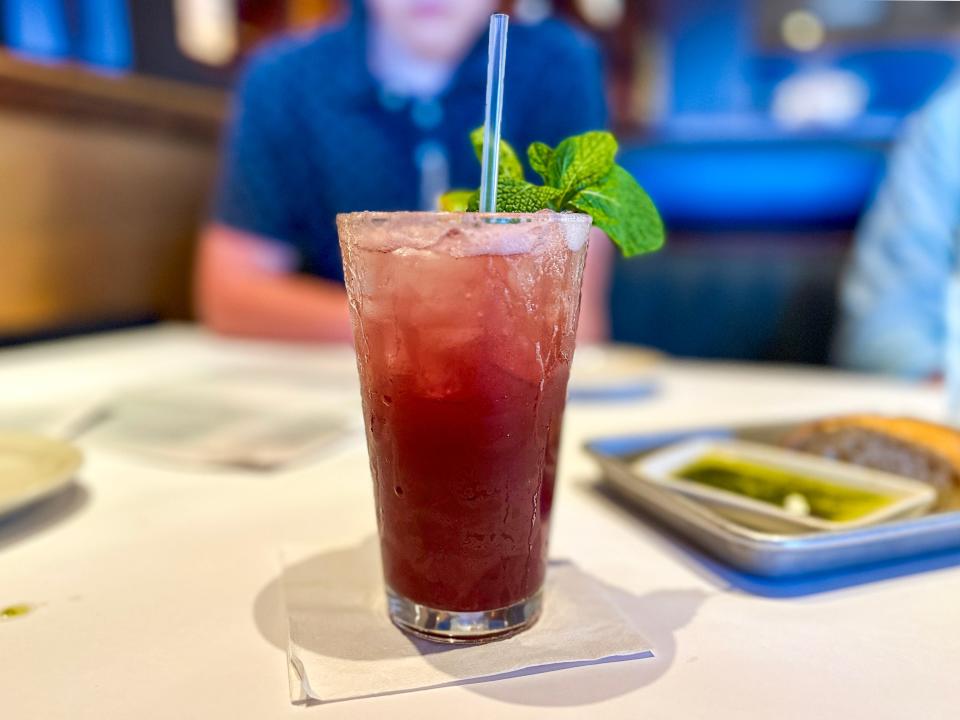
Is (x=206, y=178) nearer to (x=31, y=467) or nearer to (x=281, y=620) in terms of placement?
(x=31, y=467)

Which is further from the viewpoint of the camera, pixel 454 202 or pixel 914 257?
pixel 914 257

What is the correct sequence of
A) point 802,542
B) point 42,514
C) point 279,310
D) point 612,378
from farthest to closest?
point 279,310
point 612,378
point 42,514
point 802,542

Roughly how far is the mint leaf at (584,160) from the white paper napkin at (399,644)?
343 mm

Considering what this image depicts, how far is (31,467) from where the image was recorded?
2.97ft

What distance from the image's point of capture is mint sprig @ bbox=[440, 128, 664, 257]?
622 millimetres

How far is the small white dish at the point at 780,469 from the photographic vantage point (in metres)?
0.76

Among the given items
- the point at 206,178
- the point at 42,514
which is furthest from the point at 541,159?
the point at 206,178

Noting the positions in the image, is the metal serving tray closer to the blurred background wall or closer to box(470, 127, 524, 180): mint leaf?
→ box(470, 127, 524, 180): mint leaf

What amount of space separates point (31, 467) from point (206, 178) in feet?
9.48

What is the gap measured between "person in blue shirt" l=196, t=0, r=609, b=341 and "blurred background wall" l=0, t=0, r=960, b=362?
1.67 feet

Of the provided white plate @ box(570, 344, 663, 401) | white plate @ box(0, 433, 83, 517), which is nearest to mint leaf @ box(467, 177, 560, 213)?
white plate @ box(0, 433, 83, 517)

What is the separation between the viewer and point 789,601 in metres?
Answer: 0.68

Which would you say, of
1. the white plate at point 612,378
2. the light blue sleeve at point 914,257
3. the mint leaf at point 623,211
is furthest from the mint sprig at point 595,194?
the light blue sleeve at point 914,257

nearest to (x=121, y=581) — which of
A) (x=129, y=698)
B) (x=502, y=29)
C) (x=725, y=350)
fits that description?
(x=129, y=698)
